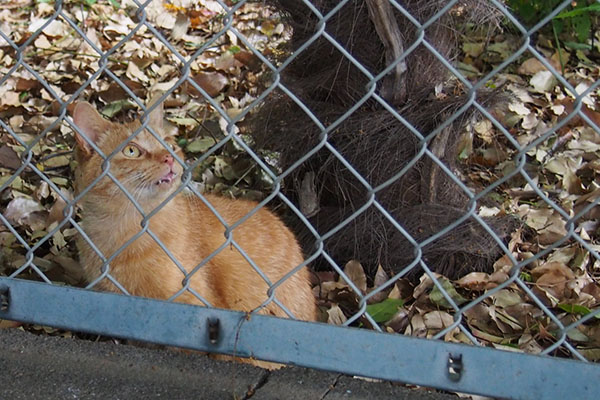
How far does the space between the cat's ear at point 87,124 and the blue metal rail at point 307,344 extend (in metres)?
0.81

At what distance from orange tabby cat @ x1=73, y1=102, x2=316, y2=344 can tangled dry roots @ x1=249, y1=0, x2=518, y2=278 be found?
1.16 ft

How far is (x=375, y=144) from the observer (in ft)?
10.4

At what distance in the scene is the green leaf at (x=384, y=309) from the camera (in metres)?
3.13

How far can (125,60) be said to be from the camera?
17.6 ft

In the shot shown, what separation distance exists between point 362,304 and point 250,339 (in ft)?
1.20

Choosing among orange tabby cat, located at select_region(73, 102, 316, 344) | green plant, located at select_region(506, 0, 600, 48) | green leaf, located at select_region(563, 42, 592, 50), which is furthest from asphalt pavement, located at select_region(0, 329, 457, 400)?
green leaf, located at select_region(563, 42, 592, 50)

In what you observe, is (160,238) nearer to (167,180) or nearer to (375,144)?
(167,180)

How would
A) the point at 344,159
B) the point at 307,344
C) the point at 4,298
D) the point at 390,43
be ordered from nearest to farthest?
the point at 307,344, the point at 4,298, the point at 344,159, the point at 390,43

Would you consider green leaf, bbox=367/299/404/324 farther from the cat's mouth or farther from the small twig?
the cat's mouth

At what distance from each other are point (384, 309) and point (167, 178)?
1.07m

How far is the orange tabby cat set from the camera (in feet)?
9.77

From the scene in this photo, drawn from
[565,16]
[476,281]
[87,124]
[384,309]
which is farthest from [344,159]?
[565,16]

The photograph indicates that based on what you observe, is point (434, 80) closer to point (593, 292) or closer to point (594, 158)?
point (593, 292)

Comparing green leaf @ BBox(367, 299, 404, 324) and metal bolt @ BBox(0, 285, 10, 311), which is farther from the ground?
metal bolt @ BBox(0, 285, 10, 311)
